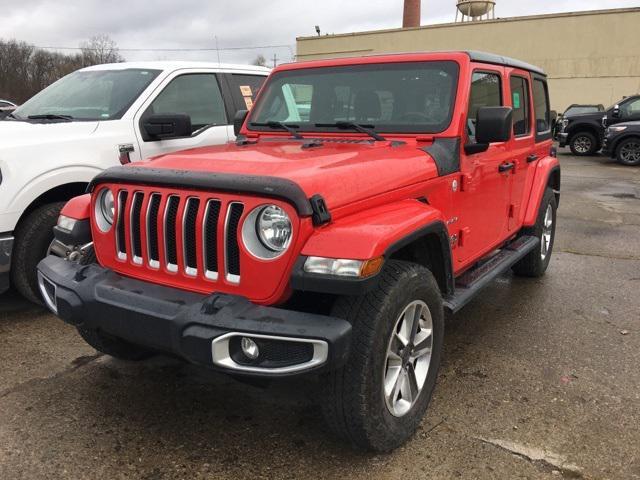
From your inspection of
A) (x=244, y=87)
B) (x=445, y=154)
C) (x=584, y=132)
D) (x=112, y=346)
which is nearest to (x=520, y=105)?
(x=445, y=154)

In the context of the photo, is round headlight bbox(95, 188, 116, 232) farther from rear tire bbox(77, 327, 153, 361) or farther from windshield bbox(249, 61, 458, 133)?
windshield bbox(249, 61, 458, 133)

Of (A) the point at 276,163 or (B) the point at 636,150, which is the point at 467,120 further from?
(B) the point at 636,150

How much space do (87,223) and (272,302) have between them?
123 cm

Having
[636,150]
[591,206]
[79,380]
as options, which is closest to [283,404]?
[79,380]

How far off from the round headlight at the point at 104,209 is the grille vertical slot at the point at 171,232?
1.63ft

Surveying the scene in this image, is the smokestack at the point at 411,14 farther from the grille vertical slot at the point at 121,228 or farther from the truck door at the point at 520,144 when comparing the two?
the grille vertical slot at the point at 121,228

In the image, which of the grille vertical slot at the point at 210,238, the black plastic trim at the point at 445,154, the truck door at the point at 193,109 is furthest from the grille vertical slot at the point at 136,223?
the truck door at the point at 193,109

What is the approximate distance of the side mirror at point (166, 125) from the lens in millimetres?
4406

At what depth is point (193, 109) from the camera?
5305 millimetres

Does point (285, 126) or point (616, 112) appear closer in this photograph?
point (285, 126)

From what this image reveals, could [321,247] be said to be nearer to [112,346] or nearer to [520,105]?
[112,346]

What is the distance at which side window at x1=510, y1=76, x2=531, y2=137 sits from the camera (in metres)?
4.41

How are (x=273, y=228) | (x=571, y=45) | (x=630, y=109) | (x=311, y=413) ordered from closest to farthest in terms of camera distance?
1. (x=273, y=228)
2. (x=311, y=413)
3. (x=630, y=109)
4. (x=571, y=45)

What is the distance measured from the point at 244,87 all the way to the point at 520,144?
281 centimetres
